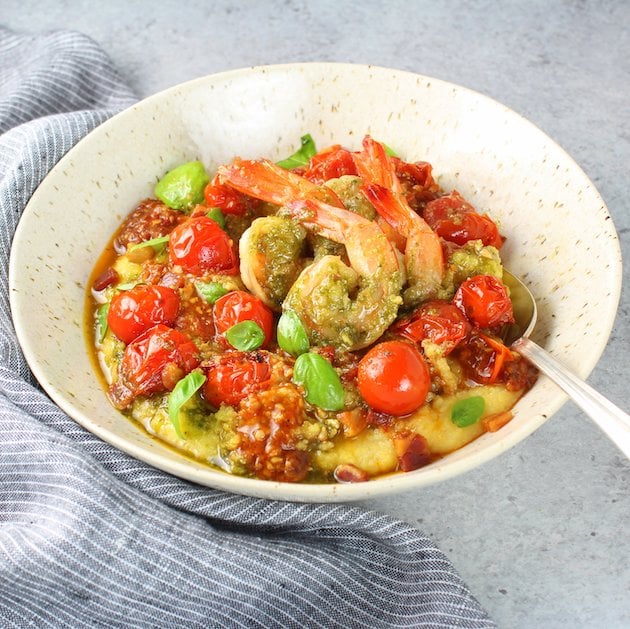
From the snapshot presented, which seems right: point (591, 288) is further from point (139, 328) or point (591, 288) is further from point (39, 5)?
point (39, 5)

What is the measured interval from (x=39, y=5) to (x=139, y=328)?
460cm

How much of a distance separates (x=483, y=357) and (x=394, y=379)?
0.54 m

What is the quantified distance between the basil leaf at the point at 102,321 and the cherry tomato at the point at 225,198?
854 mm

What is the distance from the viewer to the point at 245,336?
367 centimetres

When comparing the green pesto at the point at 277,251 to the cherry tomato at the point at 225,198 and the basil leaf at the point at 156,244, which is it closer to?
the cherry tomato at the point at 225,198

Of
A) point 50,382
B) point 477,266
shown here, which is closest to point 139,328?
→ point 50,382

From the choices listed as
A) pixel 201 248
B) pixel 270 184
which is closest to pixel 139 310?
pixel 201 248

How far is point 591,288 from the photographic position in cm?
372

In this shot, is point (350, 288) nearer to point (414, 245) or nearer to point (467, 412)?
point (414, 245)

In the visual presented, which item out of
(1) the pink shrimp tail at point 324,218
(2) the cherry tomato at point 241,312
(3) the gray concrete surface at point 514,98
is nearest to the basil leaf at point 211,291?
(2) the cherry tomato at point 241,312

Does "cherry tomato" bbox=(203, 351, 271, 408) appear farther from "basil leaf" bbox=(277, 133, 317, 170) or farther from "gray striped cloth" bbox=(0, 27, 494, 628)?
"basil leaf" bbox=(277, 133, 317, 170)

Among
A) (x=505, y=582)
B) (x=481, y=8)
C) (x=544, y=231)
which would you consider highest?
(x=481, y=8)

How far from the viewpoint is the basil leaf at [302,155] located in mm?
4836

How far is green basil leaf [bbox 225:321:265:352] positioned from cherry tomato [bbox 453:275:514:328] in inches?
39.6
